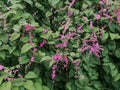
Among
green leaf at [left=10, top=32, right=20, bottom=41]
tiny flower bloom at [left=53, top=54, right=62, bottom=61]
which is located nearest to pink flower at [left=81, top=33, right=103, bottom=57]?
tiny flower bloom at [left=53, top=54, right=62, bottom=61]

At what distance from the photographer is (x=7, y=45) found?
299 cm

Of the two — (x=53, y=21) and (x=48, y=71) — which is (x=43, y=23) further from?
(x=48, y=71)

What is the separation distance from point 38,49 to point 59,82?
45 cm

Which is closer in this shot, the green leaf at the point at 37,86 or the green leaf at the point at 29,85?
the green leaf at the point at 29,85

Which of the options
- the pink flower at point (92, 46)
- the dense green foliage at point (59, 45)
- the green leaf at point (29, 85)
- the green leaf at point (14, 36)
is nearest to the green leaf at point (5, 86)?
the dense green foliage at point (59, 45)

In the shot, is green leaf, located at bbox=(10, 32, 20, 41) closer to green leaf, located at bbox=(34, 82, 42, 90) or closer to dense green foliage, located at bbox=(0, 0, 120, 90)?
dense green foliage, located at bbox=(0, 0, 120, 90)

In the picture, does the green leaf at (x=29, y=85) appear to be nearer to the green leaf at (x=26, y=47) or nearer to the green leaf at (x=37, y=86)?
the green leaf at (x=37, y=86)

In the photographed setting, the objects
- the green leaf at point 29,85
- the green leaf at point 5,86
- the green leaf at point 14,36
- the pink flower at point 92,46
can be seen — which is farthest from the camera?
the pink flower at point 92,46

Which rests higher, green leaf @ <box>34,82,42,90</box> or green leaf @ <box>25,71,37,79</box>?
green leaf @ <box>25,71,37,79</box>

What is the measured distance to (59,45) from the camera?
304 cm

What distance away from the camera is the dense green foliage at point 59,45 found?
9.67 ft

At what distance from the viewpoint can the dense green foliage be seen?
2947mm

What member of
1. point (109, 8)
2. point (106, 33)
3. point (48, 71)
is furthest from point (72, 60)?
point (109, 8)

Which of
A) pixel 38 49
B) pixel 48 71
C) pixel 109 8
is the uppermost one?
pixel 109 8
